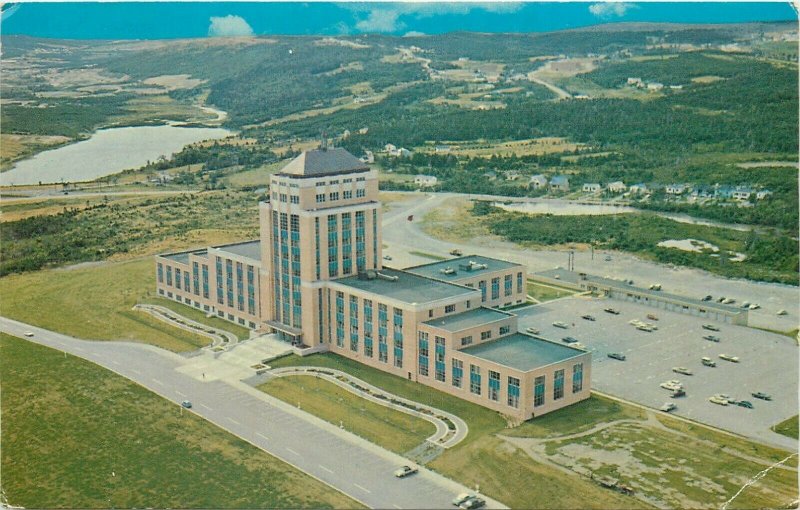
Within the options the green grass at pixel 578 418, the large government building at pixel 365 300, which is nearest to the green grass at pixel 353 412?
the large government building at pixel 365 300

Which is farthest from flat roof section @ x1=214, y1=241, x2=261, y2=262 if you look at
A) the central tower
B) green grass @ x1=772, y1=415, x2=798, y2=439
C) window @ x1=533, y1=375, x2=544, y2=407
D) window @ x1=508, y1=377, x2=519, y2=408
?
green grass @ x1=772, y1=415, x2=798, y2=439

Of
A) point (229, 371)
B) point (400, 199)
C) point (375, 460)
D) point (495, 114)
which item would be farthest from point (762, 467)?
point (495, 114)

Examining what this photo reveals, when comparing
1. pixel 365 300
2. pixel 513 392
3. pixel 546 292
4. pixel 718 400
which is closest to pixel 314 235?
pixel 365 300

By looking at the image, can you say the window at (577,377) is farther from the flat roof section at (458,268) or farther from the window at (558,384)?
the flat roof section at (458,268)

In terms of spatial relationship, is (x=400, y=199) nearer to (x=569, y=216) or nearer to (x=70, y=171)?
(x=569, y=216)

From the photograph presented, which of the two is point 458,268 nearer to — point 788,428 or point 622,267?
point 622,267
